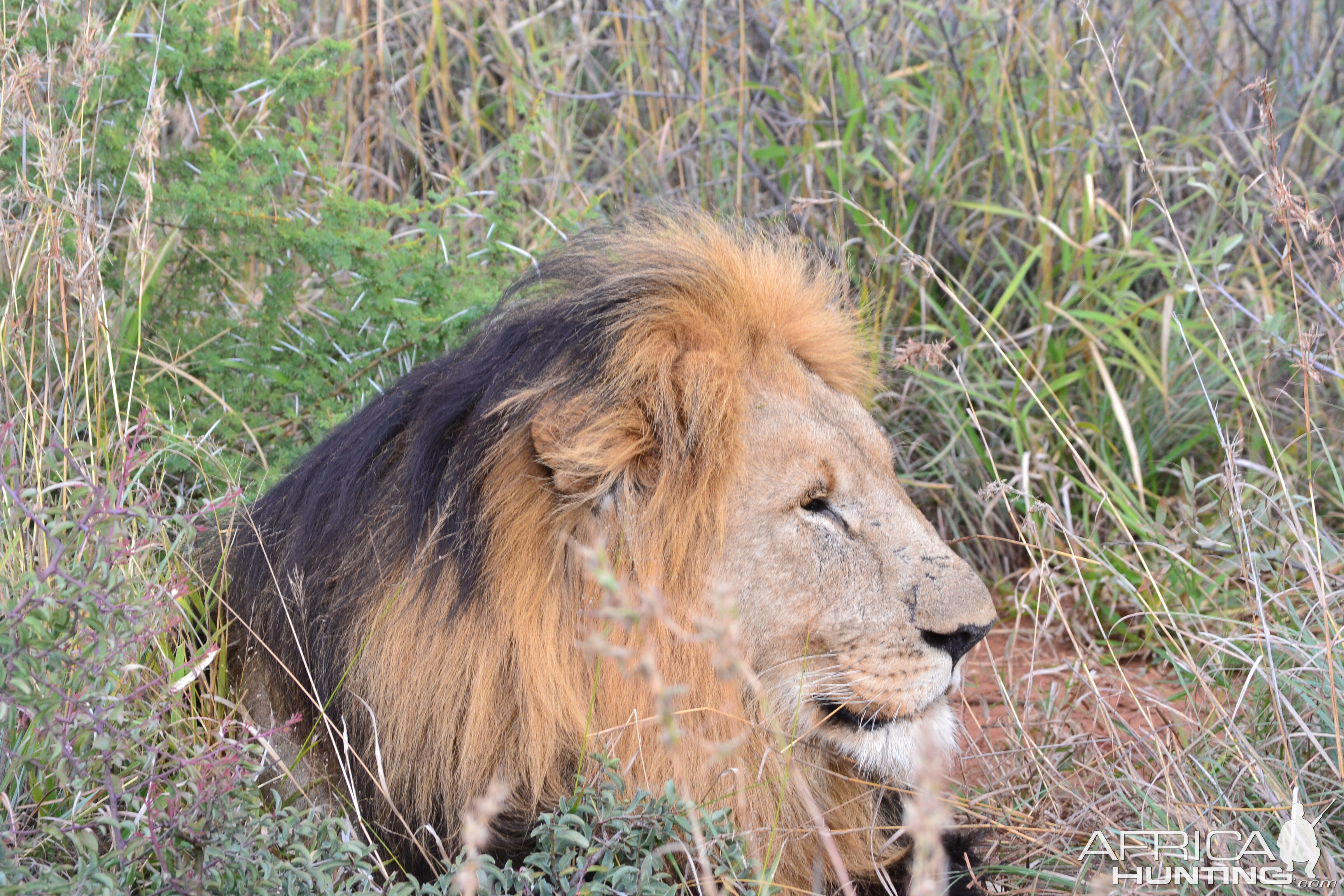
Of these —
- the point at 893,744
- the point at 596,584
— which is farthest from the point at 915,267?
the point at 596,584

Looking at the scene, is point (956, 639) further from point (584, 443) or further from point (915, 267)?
point (915, 267)

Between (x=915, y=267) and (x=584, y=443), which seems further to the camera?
(x=915, y=267)

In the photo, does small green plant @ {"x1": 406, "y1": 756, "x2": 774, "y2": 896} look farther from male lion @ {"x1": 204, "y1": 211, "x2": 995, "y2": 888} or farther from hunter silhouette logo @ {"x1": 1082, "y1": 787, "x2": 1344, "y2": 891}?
hunter silhouette logo @ {"x1": 1082, "y1": 787, "x2": 1344, "y2": 891}

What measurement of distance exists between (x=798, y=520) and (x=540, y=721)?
0.58 meters

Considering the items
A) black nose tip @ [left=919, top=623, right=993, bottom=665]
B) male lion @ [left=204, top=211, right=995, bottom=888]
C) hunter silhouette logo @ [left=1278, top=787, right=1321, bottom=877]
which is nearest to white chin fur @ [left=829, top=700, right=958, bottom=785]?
male lion @ [left=204, top=211, right=995, bottom=888]

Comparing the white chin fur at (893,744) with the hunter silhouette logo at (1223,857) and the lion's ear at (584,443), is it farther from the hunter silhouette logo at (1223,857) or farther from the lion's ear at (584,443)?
the lion's ear at (584,443)

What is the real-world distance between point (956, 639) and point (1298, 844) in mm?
653

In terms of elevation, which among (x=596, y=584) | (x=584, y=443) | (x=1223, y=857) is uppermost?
(x=584, y=443)

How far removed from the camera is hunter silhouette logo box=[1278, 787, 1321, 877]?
2.10m

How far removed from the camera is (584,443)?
83.9 inches

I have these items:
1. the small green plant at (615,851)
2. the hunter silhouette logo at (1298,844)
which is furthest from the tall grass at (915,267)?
the small green plant at (615,851)

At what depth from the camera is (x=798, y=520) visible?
2270mm

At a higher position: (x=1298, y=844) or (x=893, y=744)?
(x=893, y=744)

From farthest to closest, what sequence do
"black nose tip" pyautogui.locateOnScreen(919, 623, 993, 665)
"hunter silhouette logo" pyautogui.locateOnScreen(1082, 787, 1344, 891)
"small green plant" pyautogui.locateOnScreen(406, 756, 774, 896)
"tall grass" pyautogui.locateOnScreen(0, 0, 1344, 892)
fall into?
1. "tall grass" pyautogui.locateOnScreen(0, 0, 1344, 892)
2. "black nose tip" pyautogui.locateOnScreen(919, 623, 993, 665)
3. "hunter silhouette logo" pyautogui.locateOnScreen(1082, 787, 1344, 891)
4. "small green plant" pyautogui.locateOnScreen(406, 756, 774, 896)
